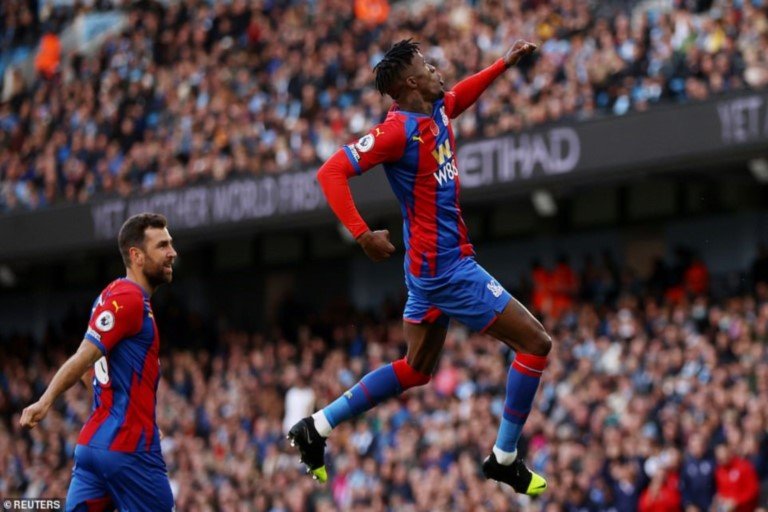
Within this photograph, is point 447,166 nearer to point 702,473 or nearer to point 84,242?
point 702,473

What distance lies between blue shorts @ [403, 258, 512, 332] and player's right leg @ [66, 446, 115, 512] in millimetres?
2122

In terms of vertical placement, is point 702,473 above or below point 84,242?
below

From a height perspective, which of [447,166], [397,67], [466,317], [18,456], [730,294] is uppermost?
[397,67]

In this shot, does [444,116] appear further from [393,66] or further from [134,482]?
[134,482]

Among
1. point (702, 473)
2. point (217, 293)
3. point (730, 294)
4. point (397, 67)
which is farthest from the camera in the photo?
point (217, 293)

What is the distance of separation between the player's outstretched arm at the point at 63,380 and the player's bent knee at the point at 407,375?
1948 mm

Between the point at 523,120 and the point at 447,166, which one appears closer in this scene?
the point at 447,166

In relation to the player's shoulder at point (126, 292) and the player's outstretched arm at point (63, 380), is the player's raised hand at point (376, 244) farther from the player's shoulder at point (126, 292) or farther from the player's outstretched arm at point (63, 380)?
the player's outstretched arm at point (63, 380)

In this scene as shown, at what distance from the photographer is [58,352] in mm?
26344

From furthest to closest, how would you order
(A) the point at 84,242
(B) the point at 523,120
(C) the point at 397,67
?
(A) the point at 84,242 < (B) the point at 523,120 < (C) the point at 397,67

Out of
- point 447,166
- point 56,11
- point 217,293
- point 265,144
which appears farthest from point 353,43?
point 447,166

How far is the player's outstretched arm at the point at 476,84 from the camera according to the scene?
9203mm

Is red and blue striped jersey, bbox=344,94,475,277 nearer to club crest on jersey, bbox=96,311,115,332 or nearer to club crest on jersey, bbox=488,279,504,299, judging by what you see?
club crest on jersey, bbox=488,279,504,299

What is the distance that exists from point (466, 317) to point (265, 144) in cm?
1398
